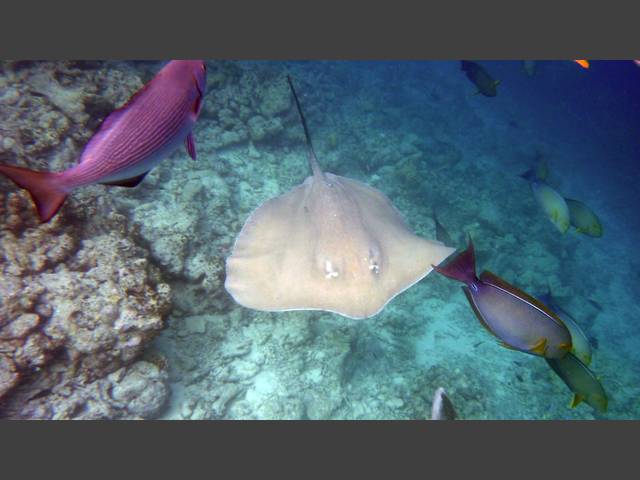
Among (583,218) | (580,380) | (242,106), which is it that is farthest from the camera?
(242,106)

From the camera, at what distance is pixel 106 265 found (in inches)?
144

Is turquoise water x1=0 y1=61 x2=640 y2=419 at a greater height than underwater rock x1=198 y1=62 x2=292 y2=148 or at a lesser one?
lesser

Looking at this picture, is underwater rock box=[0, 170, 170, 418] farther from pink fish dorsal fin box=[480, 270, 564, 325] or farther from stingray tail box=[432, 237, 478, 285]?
pink fish dorsal fin box=[480, 270, 564, 325]

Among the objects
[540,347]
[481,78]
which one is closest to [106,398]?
[540,347]

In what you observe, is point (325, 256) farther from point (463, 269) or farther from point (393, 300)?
point (393, 300)

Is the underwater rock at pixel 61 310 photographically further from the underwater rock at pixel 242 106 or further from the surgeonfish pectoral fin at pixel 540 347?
the underwater rock at pixel 242 106

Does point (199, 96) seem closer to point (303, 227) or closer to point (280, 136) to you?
point (303, 227)

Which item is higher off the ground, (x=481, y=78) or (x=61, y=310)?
(x=61, y=310)

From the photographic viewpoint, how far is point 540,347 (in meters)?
2.73

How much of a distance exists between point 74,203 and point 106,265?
88 centimetres

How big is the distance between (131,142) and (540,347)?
3.38 meters

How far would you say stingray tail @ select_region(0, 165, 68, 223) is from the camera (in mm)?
1837

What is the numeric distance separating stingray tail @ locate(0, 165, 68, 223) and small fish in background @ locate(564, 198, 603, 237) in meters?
7.14

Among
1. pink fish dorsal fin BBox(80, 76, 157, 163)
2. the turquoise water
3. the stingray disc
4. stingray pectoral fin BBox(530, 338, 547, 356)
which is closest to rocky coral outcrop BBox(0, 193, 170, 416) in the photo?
the turquoise water
